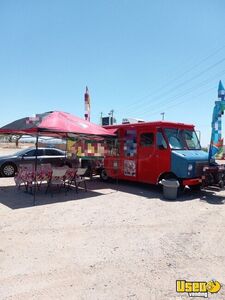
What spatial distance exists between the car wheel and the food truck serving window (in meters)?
6.77

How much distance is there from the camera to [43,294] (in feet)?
11.4

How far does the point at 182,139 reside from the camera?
1030 centimetres

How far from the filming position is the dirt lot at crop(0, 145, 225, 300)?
12.1 feet

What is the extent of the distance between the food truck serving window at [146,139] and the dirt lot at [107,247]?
234 centimetres

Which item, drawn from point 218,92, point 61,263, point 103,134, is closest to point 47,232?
point 61,263

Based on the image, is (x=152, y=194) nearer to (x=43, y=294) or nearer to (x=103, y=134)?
(x=103, y=134)

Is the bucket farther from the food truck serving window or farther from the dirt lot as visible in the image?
the food truck serving window

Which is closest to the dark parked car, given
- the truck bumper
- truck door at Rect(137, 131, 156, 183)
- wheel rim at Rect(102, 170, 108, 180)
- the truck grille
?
wheel rim at Rect(102, 170, 108, 180)

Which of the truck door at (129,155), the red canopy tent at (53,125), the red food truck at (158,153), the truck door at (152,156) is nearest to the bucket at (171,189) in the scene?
the red food truck at (158,153)

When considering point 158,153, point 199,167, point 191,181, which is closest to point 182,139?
point 158,153
